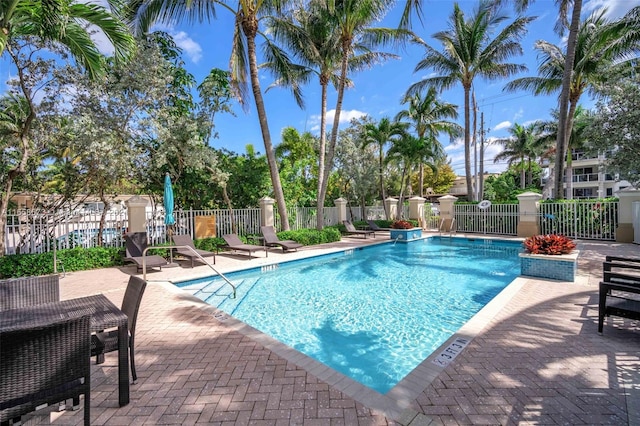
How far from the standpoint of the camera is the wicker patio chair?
311 centimetres

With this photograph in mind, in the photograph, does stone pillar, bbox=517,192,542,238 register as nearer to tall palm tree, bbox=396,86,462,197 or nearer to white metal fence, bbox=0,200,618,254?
white metal fence, bbox=0,200,618,254

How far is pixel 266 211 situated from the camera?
44.9 feet

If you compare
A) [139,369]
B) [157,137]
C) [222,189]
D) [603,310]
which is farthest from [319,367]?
[222,189]

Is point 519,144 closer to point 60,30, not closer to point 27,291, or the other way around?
point 60,30

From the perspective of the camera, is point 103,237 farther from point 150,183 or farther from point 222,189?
point 222,189

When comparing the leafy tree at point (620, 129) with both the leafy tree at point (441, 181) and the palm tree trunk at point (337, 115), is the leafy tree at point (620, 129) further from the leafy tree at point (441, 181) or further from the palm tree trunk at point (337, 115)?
the leafy tree at point (441, 181)

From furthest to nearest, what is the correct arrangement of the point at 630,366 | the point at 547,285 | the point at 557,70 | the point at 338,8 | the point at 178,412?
the point at 557,70 < the point at 338,8 < the point at 547,285 < the point at 630,366 < the point at 178,412

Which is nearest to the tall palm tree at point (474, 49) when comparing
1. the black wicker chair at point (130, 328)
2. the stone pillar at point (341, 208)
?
the stone pillar at point (341, 208)

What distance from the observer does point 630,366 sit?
314cm

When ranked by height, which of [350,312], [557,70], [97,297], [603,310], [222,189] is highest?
[557,70]

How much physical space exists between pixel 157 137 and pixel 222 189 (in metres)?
3.51

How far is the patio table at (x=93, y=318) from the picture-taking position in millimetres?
2572

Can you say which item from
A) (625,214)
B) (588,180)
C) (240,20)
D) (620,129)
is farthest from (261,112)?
(588,180)

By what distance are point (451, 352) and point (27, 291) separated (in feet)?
15.6
